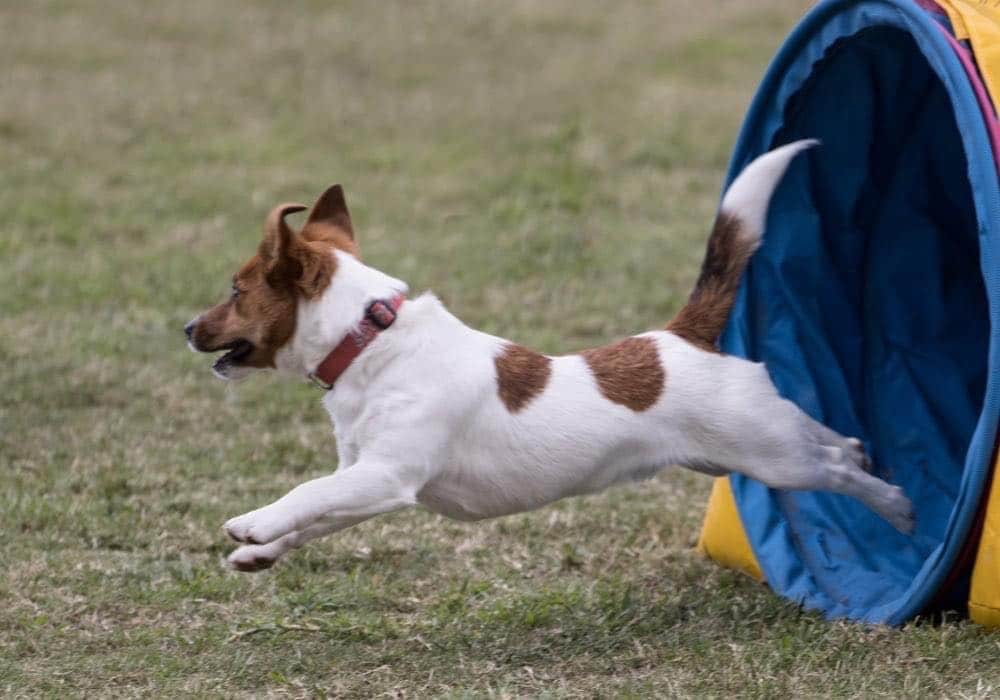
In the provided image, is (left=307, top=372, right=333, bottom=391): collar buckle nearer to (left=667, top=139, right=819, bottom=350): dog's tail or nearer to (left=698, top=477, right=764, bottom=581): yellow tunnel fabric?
(left=667, top=139, right=819, bottom=350): dog's tail

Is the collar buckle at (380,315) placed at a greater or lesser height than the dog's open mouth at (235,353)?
greater

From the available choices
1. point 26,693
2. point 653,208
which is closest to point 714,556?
point 26,693

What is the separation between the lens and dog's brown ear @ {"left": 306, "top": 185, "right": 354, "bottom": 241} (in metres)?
5.05

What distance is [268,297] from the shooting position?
4770 mm

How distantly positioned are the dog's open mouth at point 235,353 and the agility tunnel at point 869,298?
6.32 feet

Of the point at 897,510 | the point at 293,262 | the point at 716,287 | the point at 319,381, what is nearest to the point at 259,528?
A: the point at 319,381

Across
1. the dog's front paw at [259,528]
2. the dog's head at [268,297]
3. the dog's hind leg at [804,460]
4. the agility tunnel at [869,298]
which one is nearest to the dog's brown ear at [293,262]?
the dog's head at [268,297]

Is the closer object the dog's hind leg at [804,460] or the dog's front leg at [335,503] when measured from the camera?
the dog's front leg at [335,503]

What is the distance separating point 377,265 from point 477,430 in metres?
5.12

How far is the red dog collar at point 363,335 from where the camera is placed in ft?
15.4

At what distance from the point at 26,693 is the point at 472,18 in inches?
512

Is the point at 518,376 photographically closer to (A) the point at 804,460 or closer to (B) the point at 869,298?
(A) the point at 804,460

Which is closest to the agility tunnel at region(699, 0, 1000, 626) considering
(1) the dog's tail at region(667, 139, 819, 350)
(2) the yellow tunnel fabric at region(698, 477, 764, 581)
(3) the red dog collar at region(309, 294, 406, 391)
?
(2) the yellow tunnel fabric at region(698, 477, 764, 581)

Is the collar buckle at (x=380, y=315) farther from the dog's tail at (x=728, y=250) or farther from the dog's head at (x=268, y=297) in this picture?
the dog's tail at (x=728, y=250)
